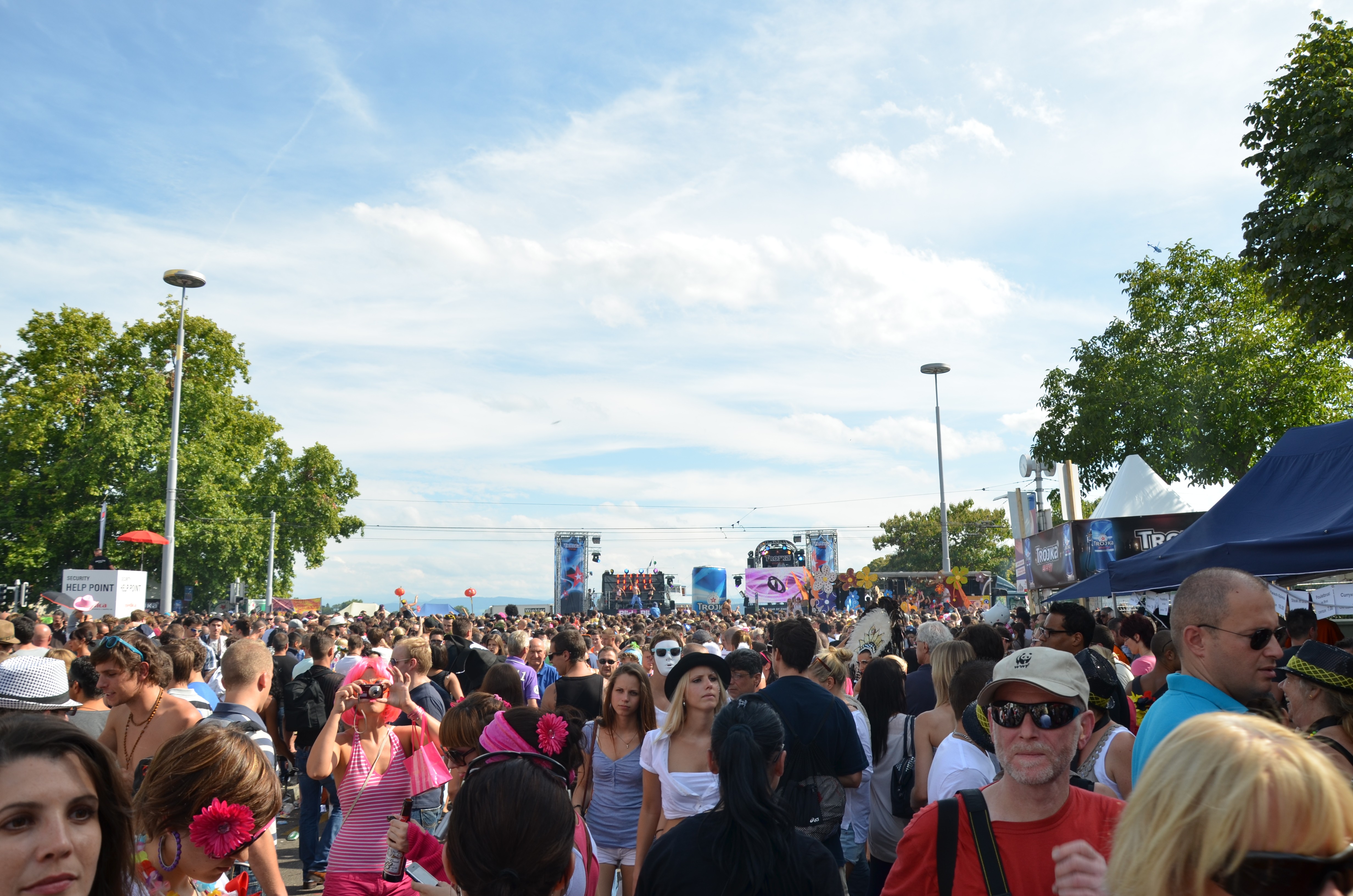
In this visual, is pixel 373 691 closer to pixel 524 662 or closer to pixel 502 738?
pixel 502 738

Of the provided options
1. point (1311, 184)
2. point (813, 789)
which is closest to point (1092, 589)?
point (1311, 184)

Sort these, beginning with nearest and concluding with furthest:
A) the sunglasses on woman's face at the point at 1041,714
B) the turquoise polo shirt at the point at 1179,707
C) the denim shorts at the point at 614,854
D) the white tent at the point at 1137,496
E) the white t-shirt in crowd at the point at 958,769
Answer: the sunglasses on woman's face at the point at 1041,714 < the turquoise polo shirt at the point at 1179,707 < the white t-shirt in crowd at the point at 958,769 < the denim shorts at the point at 614,854 < the white tent at the point at 1137,496

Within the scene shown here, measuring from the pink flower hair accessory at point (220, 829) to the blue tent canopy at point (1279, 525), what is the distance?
6.45m

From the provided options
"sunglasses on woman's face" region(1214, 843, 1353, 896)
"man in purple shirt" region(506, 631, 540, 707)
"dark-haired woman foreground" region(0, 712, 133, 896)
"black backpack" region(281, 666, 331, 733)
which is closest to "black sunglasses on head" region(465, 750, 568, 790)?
"dark-haired woman foreground" region(0, 712, 133, 896)

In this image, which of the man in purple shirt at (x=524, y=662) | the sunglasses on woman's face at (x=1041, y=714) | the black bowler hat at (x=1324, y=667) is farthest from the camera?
the man in purple shirt at (x=524, y=662)

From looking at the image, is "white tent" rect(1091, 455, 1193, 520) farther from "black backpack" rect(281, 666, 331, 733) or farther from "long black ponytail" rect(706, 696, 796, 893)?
"long black ponytail" rect(706, 696, 796, 893)

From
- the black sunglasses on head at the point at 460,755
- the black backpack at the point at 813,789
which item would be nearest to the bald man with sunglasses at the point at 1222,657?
the black backpack at the point at 813,789

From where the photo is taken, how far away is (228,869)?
122 inches

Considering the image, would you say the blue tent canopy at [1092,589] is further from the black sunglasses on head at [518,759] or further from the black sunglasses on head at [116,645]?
the black sunglasses on head at [116,645]

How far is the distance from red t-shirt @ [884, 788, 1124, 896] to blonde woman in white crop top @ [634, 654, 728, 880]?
7.34 feet

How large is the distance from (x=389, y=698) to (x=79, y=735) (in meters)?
2.99

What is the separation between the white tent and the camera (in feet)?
57.5

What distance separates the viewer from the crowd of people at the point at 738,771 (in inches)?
63.0

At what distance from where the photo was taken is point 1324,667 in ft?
11.8
